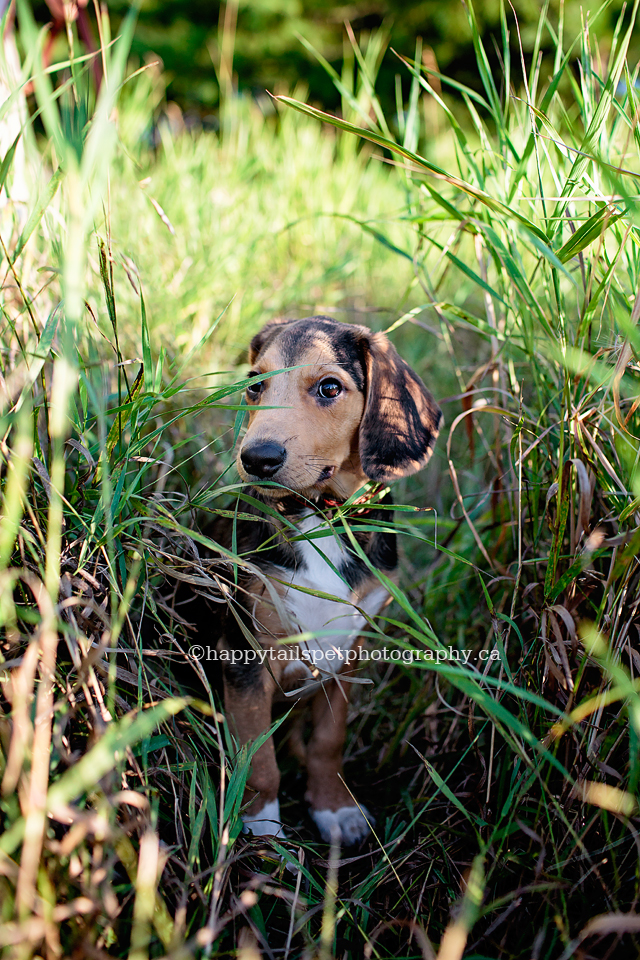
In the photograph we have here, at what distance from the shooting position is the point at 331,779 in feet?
7.34

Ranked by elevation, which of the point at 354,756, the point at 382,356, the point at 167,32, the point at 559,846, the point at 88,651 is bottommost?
the point at 354,756

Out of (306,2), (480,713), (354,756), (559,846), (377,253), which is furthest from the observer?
(306,2)

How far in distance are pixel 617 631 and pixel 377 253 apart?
3800 mm

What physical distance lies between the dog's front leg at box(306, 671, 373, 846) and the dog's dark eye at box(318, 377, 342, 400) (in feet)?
3.47

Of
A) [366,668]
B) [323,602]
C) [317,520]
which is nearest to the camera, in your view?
[323,602]

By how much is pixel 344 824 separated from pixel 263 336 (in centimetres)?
190

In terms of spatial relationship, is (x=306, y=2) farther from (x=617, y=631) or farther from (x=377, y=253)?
(x=617, y=631)

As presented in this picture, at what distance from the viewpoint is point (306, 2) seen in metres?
13.4

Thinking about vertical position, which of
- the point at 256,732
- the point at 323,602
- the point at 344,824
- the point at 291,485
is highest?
the point at 291,485

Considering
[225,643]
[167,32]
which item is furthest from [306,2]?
[225,643]

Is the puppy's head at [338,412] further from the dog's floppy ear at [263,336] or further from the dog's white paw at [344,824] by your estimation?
the dog's white paw at [344,824]

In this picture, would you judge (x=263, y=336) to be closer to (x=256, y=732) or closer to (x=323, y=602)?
(x=323, y=602)

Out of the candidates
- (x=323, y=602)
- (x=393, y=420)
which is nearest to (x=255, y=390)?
(x=393, y=420)

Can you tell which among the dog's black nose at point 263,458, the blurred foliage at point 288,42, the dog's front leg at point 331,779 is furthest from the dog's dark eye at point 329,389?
the blurred foliage at point 288,42
